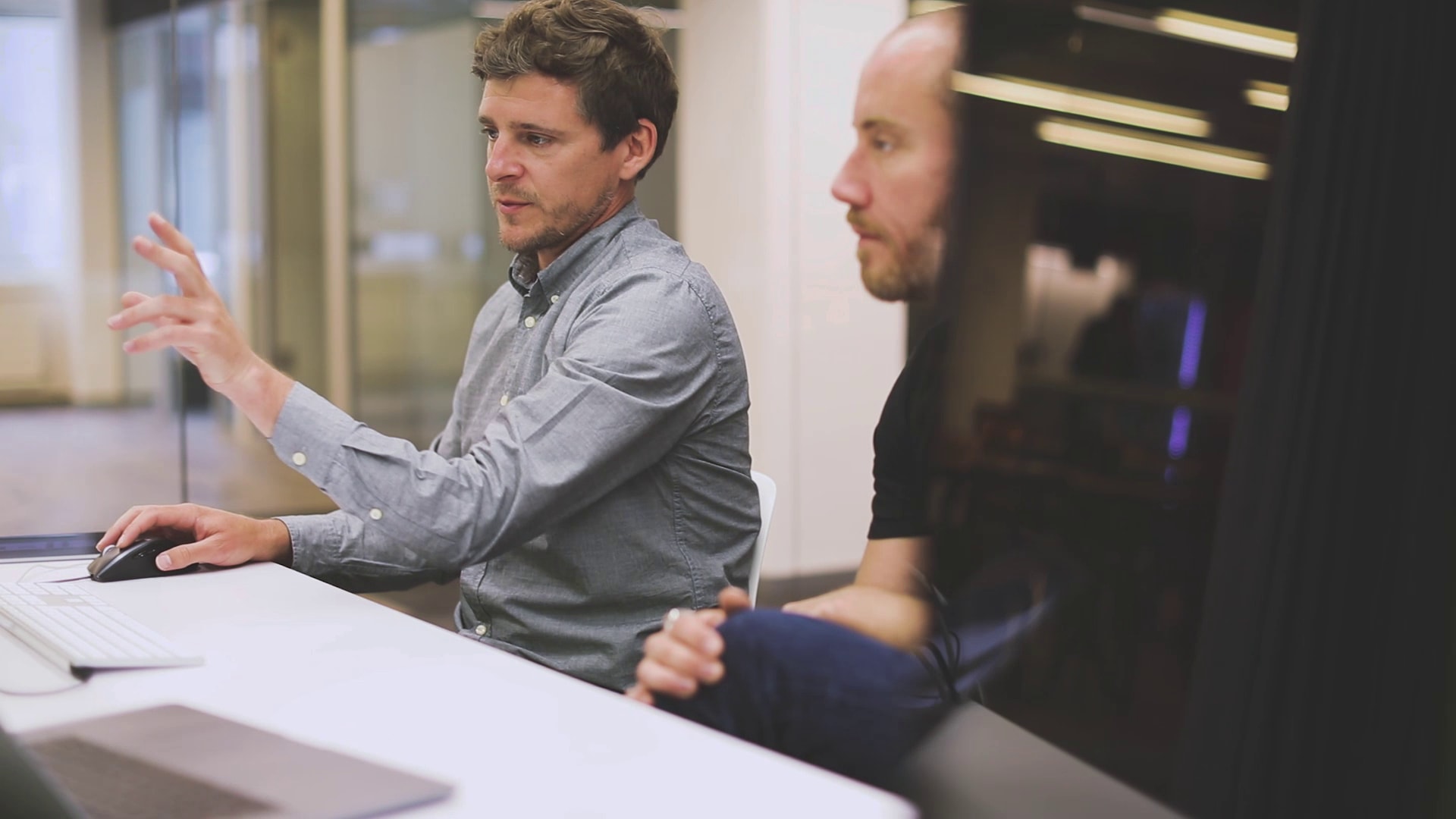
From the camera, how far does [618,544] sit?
1481mm

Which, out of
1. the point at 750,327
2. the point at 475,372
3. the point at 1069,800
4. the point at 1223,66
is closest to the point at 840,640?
the point at 1069,800

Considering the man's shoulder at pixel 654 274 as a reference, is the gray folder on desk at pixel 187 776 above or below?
below

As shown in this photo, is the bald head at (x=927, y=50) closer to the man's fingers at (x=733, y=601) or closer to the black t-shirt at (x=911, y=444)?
the black t-shirt at (x=911, y=444)

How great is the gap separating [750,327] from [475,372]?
245 cm

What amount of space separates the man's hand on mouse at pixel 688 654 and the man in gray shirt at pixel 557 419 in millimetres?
331

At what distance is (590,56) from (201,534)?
0.79 meters

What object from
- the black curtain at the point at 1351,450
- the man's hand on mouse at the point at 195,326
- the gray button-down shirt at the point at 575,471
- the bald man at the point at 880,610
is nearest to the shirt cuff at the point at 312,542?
the gray button-down shirt at the point at 575,471

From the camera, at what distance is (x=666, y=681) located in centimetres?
103

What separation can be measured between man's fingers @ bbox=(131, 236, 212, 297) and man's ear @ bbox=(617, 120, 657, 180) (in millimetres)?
599

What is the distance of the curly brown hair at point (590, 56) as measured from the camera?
1.57 m

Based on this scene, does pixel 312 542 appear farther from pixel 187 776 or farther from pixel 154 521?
pixel 187 776

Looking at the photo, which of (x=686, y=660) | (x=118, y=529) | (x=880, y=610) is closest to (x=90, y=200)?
(x=118, y=529)

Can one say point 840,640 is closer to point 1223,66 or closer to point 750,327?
point 1223,66

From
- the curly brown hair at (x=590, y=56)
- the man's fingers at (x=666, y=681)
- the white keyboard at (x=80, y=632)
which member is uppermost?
the curly brown hair at (x=590, y=56)
